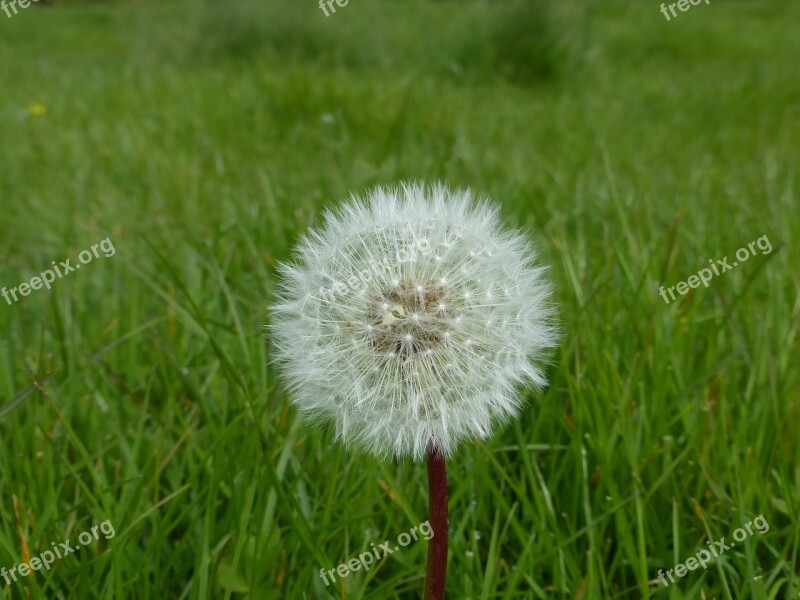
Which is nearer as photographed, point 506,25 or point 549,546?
point 549,546

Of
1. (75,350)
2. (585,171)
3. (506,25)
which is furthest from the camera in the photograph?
(506,25)

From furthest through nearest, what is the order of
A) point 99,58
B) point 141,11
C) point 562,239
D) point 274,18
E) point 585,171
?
1. point 141,11
2. point 99,58
3. point 274,18
4. point 585,171
5. point 562,239

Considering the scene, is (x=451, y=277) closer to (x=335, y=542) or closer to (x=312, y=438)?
(x=335, y=542)

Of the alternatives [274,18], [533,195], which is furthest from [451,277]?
[274,18]

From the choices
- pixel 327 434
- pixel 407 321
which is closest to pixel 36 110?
pixel 327 434

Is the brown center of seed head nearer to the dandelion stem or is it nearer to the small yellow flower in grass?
the dandelion stem

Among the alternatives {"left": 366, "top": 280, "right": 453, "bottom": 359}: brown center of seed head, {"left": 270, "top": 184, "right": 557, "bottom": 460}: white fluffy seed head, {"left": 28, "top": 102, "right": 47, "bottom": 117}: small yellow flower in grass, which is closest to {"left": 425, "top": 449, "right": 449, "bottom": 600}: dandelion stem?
{"left": 270, "top": 184, "right": 557, "bottom": 460}: white fluffy seed head

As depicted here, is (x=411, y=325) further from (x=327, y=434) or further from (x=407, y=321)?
(x=327, y=434)
